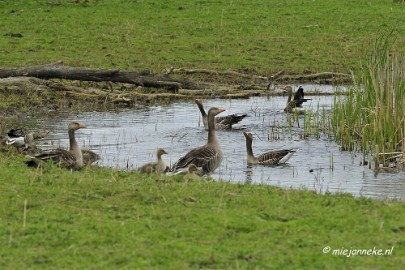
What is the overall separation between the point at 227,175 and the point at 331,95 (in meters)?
10.2

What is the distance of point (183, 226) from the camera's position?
9602 mm

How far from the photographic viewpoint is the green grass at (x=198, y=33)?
95.8 feet

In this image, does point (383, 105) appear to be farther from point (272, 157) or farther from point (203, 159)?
point (203, 159)

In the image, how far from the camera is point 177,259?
8.58m

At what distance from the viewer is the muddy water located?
1476 centimetres

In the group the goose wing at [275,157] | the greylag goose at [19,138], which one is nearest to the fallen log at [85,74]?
the greylag goose at [19,138]

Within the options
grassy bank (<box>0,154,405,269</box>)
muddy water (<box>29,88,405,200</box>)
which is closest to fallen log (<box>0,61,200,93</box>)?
muddy water (<box>29,88,405,200</box>)

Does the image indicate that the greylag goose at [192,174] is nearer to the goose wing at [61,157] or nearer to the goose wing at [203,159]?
the goose wing at [203,159]

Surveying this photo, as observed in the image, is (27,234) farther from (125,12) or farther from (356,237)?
(125,12)

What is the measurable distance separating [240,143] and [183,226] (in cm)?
1006

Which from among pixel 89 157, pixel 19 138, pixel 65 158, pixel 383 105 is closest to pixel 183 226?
pixel 65 158

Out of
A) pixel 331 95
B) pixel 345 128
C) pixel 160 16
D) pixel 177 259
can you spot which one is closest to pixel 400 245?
pixel 177 259

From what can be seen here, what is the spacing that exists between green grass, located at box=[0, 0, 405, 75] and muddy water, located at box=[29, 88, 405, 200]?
4.94 m

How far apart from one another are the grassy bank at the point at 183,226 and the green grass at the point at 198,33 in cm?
1691
